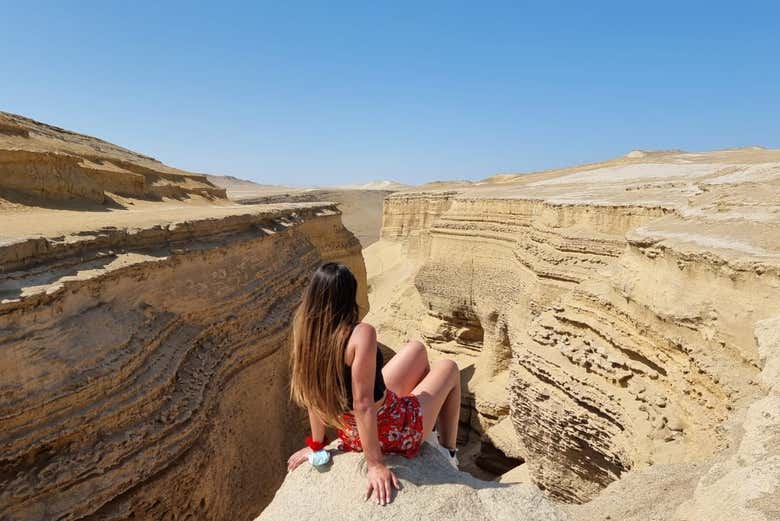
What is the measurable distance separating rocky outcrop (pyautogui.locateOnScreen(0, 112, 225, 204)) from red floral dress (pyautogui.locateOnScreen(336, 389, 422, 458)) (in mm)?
8153

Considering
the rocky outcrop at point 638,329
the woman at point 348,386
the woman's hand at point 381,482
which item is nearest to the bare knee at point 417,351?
the woman at point 348,386

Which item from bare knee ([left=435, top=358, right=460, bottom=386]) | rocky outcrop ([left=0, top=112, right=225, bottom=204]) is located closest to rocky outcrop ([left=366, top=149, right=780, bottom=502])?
bare knee ([left=435, top=358, right=460, bottom=386])

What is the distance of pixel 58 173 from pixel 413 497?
374 inches

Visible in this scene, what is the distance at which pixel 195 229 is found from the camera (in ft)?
24.0

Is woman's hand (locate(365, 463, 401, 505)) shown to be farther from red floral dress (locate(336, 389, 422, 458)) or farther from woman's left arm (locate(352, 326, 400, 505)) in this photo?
red floral dress (locate(336, 389, 422, 458))

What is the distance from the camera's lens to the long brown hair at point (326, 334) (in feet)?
8.66

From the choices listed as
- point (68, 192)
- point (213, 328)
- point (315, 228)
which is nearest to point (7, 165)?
point (68, 192)

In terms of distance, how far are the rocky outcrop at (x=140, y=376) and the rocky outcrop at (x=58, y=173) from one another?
3049 millimetres

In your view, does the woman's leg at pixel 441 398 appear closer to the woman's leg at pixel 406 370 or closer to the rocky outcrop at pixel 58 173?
the woman's leg at pixel 406 370

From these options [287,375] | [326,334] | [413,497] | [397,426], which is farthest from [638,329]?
[287,375]

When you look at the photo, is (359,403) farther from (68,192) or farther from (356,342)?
(68,192)

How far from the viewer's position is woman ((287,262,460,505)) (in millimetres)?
2576

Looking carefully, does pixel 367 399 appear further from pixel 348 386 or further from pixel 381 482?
pixel 381 482

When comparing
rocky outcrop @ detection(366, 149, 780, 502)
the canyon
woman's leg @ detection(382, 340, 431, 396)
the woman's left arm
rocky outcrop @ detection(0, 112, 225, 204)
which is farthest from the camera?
rocky outcrop @ detection(0, 112, 225, 204)
